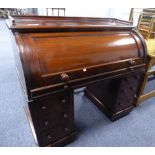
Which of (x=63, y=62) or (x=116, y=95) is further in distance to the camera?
(x=116, y=95)

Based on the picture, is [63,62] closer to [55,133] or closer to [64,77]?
[64,77]

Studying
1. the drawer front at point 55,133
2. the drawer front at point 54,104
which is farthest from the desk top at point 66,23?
the drawer front at point 55,133

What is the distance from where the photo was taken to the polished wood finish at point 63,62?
0.83 meters

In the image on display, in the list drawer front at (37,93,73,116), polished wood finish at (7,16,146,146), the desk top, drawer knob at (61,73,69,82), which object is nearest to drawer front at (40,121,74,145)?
polished wood finish at (7,16,146,146)

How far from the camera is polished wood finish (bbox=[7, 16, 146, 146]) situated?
83cm

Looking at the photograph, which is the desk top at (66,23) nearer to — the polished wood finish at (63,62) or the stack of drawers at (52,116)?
the polished wood finish at (63,62)

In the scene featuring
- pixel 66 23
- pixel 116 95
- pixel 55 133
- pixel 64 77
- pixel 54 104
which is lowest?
pixel 55 133

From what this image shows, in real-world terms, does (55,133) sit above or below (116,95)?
below

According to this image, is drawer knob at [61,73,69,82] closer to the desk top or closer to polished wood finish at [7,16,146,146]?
polished wood finish at [7,16,146,146]

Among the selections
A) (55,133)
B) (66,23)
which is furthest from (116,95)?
(66,23)

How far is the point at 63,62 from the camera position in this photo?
89cm

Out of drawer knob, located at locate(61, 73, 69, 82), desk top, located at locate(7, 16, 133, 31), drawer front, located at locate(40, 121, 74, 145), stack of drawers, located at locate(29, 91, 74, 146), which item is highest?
desk top, located at locate(7, 16, 133, 31)

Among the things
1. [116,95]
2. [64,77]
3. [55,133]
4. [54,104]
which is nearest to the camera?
[64,77]
